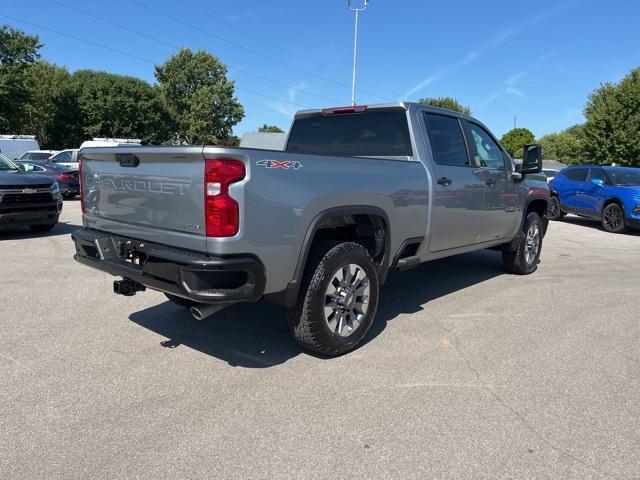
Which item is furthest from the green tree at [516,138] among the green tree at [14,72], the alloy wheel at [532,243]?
the alloy wheel at [532,243]

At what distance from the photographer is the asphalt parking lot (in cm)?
262

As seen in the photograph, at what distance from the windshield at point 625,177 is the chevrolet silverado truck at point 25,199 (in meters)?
12.8

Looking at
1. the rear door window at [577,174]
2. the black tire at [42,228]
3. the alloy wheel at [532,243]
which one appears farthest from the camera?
the rear door window at [577,174]

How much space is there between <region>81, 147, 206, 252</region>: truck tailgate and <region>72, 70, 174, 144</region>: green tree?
47.2 meters

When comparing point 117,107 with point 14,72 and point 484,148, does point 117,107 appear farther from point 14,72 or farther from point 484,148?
point 484,148

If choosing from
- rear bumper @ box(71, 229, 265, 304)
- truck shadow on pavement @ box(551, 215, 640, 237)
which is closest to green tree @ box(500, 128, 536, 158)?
truck shadow on pavement @ box(551, 215, 640, 237)

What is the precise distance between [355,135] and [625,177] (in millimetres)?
10747

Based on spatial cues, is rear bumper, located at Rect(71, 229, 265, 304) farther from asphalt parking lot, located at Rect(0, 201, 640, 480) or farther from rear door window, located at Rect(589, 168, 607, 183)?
rear door window, located at Rect(589, 168, 607, 183)

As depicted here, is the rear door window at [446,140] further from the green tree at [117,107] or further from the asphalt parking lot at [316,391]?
the green tree at [117,107]

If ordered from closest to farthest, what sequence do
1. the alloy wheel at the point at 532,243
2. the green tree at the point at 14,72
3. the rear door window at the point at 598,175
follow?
the alloy wheel at the point at 532,243 < the rear door window at the point at 598,175 < the green tree at the point at 14,72

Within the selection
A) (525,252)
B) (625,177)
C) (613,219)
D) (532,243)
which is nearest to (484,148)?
(525,252)

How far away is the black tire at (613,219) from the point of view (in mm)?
12617

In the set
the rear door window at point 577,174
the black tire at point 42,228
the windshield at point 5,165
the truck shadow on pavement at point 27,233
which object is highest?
the rear door window at point 577,174

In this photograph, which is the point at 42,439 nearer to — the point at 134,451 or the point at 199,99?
the point at 134,451
